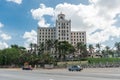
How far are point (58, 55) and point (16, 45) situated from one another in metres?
29.1

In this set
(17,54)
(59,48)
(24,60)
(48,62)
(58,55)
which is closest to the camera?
(48,62)

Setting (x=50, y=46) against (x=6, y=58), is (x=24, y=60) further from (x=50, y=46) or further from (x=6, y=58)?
(x=50, y=46)

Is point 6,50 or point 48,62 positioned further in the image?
point 6,50

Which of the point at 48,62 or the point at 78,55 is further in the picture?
the point at 78,55

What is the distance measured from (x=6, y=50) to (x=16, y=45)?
5095cm

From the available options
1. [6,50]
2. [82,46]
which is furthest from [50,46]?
[6,50]

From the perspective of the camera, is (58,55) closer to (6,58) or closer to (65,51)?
(65,51)

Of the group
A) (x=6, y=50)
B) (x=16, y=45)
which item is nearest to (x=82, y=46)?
(x=16, y=45)

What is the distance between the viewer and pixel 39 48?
195625 mm

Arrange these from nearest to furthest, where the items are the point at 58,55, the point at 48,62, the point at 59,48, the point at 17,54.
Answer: the point at 48,62 < the point at 17,54 < the point at 59,48 < the point at 58,55

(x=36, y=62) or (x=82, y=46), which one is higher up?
(x=82, y=46)

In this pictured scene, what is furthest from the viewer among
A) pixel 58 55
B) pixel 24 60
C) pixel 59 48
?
pixel 58 55

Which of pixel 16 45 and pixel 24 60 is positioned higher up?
pixel 16 45

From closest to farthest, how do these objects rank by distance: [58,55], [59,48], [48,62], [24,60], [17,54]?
[48,62]
[24,60]
[17,54]
[59,48]
[58,55]
